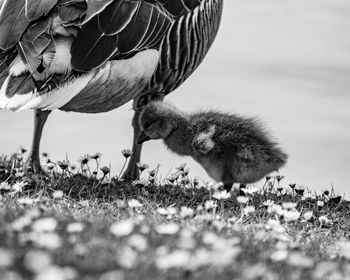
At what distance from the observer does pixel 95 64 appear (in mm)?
7117

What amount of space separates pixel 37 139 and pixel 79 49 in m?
1.84

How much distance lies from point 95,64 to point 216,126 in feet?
4.55

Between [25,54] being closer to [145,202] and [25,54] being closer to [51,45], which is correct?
[51,45]

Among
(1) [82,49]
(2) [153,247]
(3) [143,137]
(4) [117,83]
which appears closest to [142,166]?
(3) [143,137]

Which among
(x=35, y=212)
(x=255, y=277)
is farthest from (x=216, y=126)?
(x=255, y=277)

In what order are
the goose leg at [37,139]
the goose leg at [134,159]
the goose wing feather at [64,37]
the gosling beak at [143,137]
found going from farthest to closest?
Answer: the goose leg at [134,159] → the goose leg at [37,139] → the gosling beak at [143,137] → the goose wing feather at [64,37]

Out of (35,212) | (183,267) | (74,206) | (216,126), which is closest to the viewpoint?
(183,267)

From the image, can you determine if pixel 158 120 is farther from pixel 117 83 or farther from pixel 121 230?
pixel 121 230

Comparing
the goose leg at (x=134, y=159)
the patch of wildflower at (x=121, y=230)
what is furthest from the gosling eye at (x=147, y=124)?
the patch of wildflower at (x=121, y=230)

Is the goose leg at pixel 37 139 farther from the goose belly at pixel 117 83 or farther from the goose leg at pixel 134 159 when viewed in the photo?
the goose leg at pixel 134 159

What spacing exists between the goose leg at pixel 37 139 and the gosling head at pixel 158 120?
141 cm

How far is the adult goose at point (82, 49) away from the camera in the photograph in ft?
23.2

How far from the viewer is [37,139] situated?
28.0 feet

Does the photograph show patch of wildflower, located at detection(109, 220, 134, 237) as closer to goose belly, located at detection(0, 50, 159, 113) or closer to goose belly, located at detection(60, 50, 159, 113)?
goose belly, located at detection(0, 50, 159, 113)
